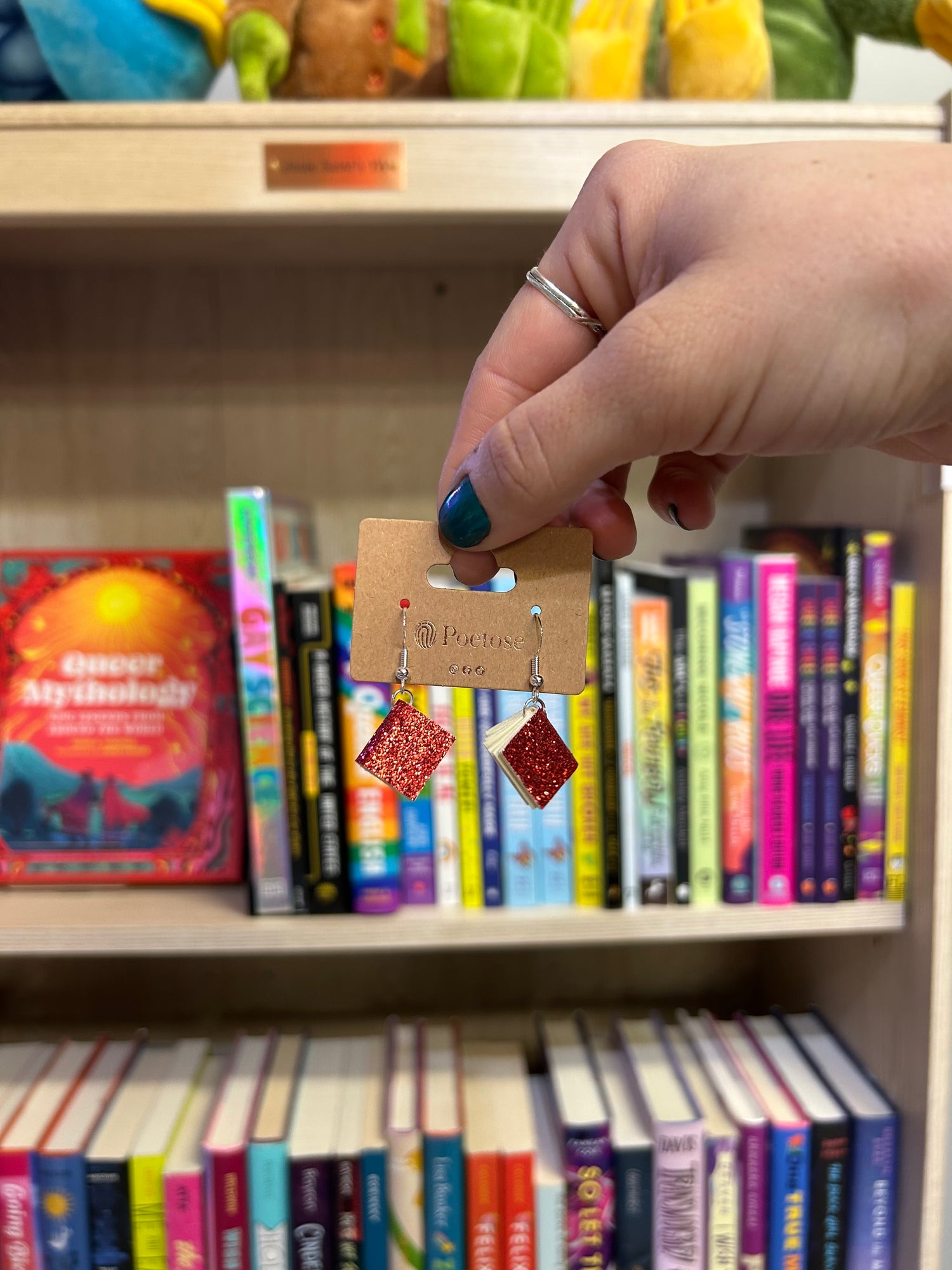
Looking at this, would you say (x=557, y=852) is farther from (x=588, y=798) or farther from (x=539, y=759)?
(x=539, y=759)

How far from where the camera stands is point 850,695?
795 millimetres

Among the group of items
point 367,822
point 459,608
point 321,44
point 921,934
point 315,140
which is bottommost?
point 921,934

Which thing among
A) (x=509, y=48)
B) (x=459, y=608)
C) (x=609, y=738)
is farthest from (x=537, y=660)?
(x=509, y=48)

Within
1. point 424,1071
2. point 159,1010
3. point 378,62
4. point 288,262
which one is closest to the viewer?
point 378,62

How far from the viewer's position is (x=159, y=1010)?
3.53ft

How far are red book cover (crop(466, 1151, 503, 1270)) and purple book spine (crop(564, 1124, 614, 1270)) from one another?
49 mm

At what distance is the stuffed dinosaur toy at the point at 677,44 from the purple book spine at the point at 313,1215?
0.93 metres

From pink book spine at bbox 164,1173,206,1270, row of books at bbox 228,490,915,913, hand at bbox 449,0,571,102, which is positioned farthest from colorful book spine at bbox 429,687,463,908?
hand at bbox 449,0,571,102

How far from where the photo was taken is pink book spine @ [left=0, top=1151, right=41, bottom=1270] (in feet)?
2.52

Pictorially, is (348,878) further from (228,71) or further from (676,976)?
(228,71)

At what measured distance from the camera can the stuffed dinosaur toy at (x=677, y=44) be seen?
741 mm

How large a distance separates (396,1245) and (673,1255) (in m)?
0.25

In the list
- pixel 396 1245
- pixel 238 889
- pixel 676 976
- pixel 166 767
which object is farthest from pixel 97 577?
pixel 676 976

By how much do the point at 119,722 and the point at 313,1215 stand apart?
49cm
